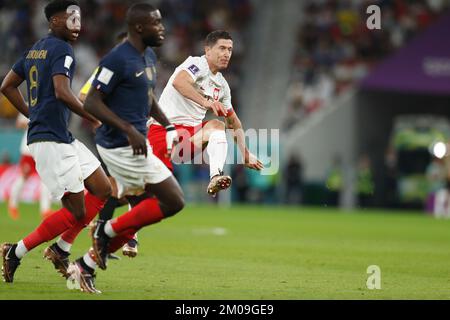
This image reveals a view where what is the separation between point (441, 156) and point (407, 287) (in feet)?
66.2

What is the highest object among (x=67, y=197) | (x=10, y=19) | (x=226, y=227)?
(x=10, y=19)

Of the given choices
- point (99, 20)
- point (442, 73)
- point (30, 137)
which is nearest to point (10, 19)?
point (99, 20)

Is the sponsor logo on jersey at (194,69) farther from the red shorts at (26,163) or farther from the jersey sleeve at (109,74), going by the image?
the red shorts at (26,163)

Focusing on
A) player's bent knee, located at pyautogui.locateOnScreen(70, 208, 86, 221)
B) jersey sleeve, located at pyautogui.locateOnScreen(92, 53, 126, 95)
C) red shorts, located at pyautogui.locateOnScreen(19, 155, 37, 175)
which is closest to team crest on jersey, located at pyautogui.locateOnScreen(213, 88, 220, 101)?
player's bent knee, located at pyautogui.locateOnScreen(70, 208, 86, 221)

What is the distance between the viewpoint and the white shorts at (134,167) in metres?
9.00

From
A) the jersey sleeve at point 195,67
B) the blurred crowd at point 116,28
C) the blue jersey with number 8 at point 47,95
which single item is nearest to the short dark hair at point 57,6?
the blue jersey with number 8 at point 47,95

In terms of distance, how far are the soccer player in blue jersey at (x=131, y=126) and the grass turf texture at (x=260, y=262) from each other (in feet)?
2.07

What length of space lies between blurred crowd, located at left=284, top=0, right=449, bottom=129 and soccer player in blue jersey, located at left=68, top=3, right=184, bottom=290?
21943 millimetres

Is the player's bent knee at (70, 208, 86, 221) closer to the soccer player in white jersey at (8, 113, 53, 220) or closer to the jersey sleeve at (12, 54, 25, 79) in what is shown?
the jersey sleeve at (12, 54, 25, 79)

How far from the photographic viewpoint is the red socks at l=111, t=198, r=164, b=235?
9.05 m

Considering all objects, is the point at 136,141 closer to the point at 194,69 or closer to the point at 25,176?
the point at 194,69

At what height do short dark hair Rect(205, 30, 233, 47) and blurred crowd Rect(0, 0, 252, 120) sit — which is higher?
blurred crowd Rect(0, 0, 252, 120)
